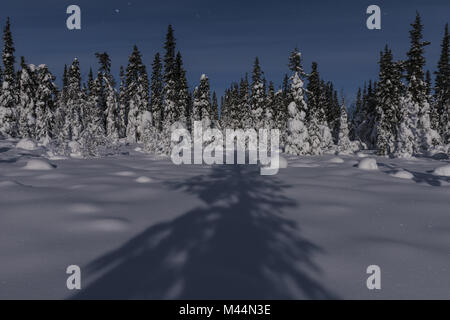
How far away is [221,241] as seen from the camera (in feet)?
13.2

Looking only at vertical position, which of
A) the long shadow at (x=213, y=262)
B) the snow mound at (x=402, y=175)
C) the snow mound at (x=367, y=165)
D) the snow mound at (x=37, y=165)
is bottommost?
the long shadow at (x=213, y=262)

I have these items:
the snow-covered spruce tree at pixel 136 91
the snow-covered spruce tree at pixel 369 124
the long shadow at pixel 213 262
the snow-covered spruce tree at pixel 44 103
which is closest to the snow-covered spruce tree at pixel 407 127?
the snow-covered spruce tree at pixel 369 124

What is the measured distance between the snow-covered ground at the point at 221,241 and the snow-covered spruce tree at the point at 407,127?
17292 millimetres

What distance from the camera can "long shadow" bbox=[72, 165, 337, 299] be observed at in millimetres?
2805

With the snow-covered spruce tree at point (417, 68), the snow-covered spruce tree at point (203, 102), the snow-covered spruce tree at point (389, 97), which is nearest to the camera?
the snow-covered spruce tree at point (417, 68)

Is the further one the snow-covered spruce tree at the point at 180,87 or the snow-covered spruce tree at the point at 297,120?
the snow-covered spruce tree at the point at 180,87

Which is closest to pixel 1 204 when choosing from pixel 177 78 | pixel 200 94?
Result: pixel 177 78

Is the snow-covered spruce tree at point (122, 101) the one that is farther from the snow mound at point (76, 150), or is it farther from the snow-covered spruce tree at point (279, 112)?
the snow mound at point (76, 150)

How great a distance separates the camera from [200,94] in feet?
139

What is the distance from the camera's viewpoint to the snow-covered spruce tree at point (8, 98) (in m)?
28.9

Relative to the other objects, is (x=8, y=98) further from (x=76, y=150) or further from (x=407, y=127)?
(x=407, y=127)

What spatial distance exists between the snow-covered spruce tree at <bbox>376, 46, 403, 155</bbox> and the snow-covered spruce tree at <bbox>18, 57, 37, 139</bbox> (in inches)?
1344

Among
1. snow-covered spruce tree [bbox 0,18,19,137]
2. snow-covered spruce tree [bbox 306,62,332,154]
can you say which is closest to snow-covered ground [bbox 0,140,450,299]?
snow-covered spruce tree [bbox 306,62,332,154]

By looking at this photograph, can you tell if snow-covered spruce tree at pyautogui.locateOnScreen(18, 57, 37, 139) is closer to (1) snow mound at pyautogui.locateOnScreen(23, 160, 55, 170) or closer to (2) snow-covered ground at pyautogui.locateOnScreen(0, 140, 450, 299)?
(1) snow mound at pyautogui.locateOnScreen(23, 160, 55, 170)
